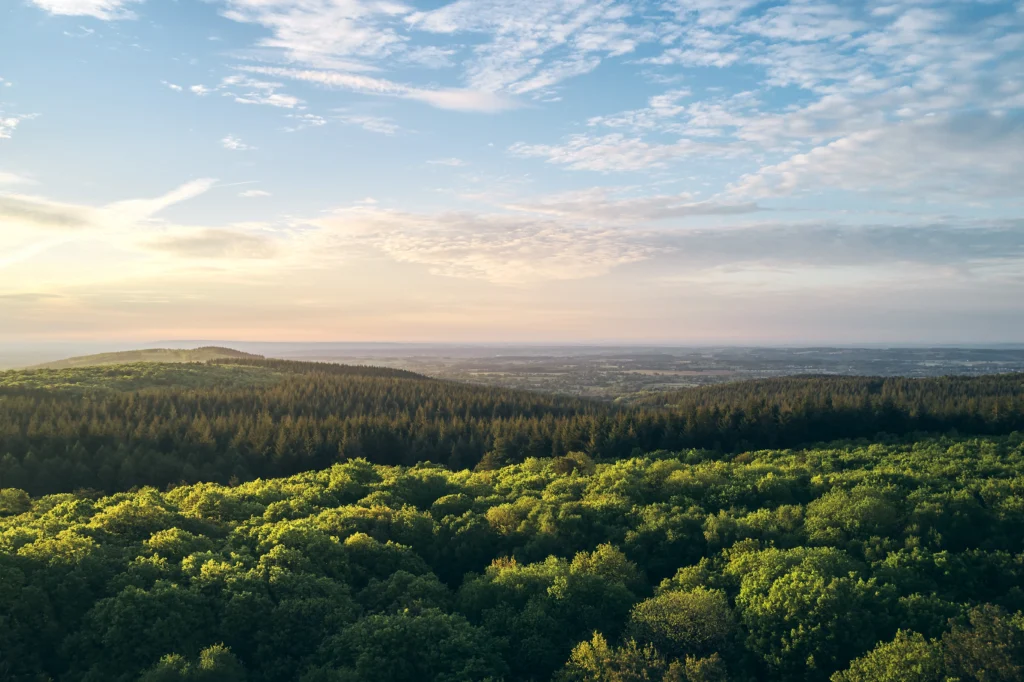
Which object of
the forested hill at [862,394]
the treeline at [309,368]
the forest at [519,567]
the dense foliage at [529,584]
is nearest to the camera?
the dense foliage at [529,584]

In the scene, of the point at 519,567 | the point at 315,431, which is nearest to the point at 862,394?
the point at 315,431

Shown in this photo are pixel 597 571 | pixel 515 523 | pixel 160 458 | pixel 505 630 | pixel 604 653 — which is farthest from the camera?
pixel 160 458

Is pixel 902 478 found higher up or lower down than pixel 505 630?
higher up

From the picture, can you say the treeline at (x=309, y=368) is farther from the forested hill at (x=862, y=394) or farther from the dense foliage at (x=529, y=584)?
the dense foliage at (x=529, y=584)

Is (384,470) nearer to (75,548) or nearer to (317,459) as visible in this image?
(317,459)

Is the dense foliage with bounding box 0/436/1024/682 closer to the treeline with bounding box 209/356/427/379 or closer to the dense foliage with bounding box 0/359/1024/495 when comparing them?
the dense foliage with bounding box 0/359/1024/495

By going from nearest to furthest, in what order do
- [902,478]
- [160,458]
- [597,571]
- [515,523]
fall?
[597,571]
[515,523]
[902,478]
[160,458]

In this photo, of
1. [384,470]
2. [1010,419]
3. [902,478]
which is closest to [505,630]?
[384,470]

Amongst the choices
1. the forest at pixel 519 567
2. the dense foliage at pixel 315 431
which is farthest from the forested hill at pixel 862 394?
the forest at pixel 519 567
